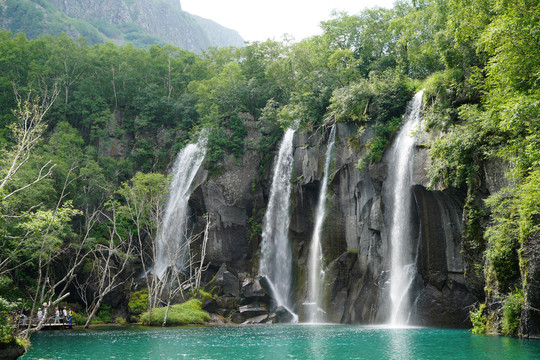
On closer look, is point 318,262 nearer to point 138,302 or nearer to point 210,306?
point 210,306

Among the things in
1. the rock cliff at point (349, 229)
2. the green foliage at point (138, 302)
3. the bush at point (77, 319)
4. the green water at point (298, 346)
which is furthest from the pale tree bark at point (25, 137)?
the rock cliff at point (349, 229)

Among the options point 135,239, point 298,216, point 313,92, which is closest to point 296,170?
point 298,216

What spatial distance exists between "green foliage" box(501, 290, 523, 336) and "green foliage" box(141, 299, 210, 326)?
18239 millimetres

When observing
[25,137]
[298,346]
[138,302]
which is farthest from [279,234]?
[25,137]

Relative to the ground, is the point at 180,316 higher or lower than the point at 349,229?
lower

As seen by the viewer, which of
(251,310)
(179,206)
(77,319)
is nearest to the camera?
(251,310)

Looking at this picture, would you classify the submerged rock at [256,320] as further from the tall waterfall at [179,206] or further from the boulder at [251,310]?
the tall waterfall at [179,206]

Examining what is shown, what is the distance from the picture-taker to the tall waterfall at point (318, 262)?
94.2 ft

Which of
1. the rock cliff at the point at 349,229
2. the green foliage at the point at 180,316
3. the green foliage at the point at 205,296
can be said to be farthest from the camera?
the green foliage at the point at 205,296

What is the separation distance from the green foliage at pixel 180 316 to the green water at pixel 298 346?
22.1ft

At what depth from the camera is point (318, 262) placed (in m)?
29.8

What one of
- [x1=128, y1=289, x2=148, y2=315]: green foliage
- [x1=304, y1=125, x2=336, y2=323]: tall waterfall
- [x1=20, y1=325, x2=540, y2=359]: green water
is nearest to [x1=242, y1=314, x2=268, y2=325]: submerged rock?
[x1=304, y1=125, x2=336, y2=323]: tall waterfall

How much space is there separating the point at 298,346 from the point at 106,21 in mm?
115413

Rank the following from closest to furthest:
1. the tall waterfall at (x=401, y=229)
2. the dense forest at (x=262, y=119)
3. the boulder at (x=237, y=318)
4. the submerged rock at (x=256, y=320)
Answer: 1. the dense forest at (x=262, y=119)
2. the tall waterfall at (x=401, y=229)
3. the submerged rock at (x=256, y=320)
4. the boulder at (x=237, y=318)
